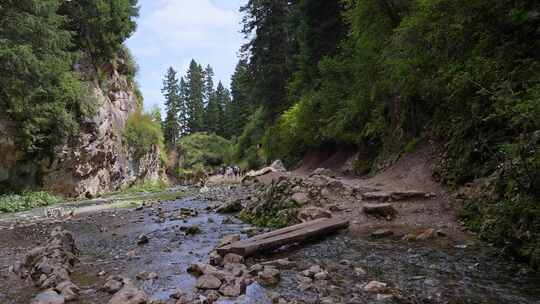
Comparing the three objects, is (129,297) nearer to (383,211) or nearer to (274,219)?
(274,219)

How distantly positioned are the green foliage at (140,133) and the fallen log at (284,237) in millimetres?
32234

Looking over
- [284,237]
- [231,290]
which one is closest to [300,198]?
[284,237]

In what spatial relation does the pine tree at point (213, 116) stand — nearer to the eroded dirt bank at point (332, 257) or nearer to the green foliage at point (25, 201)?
the green foliage at point (25, 201)

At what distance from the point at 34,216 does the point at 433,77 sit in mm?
15917

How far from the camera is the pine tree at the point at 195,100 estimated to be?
7925 cm

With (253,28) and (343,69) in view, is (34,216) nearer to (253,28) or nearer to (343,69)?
(343,69)

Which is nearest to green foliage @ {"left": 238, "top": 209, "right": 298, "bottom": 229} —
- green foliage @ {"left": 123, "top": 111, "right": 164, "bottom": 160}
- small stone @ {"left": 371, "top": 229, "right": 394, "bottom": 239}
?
small stone @ {"left": 371, "top": 229, "right": 394, "bottom": 239}

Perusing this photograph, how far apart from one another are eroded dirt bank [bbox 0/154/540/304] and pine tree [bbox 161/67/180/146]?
6323cm

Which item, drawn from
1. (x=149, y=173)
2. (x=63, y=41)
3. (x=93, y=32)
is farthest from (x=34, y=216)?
(x=149, y=173)

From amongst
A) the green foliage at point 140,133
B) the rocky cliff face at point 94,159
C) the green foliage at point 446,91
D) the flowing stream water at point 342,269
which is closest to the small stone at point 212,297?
the flowing stream water at point 342,269

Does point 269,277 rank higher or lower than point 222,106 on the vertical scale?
lower

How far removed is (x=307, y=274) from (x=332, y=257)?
927 mm

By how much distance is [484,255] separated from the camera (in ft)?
15.4

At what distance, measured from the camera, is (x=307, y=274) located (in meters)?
4.66
